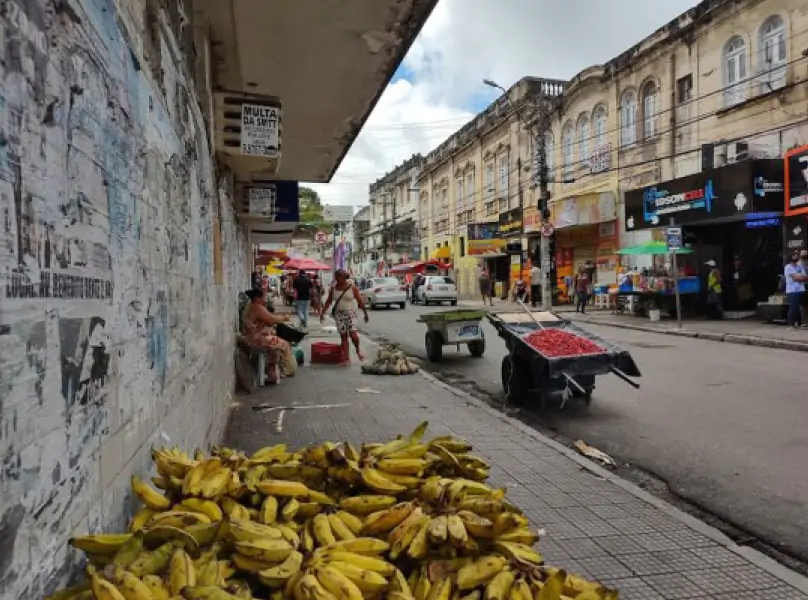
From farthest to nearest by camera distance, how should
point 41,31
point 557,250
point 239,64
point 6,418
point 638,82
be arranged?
1. point 557,250
2. point 638,82
3. point 239,64
4. point 41,31
5. point 6,418

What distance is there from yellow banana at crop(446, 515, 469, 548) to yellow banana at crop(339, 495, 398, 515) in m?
0.35

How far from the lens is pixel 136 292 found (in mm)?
2584

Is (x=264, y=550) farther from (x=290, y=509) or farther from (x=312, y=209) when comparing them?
(x=312, y=209)

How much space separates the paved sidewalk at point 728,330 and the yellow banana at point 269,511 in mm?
13012

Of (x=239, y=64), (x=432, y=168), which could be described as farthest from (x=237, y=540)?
(x=432, y=168)

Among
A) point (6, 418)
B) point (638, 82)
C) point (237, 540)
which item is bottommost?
point (237, 540)

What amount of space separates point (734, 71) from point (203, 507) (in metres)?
22.1

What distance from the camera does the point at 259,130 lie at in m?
7.01

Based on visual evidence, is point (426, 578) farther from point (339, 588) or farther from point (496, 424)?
point (496, 424)

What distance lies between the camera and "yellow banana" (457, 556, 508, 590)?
211 centimetres

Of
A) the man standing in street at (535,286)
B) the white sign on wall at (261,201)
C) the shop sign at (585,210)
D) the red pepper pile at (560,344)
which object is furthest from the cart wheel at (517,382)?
the man standing in street at (535,286)

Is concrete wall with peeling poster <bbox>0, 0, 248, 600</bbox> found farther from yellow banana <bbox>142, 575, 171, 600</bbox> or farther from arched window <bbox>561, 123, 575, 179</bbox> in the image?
arched window <bbox>561, 123, 575, 179</bbox>

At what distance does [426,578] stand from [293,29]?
17.1ft

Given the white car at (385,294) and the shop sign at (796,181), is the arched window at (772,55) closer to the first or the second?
the shop sign at (796,181)
